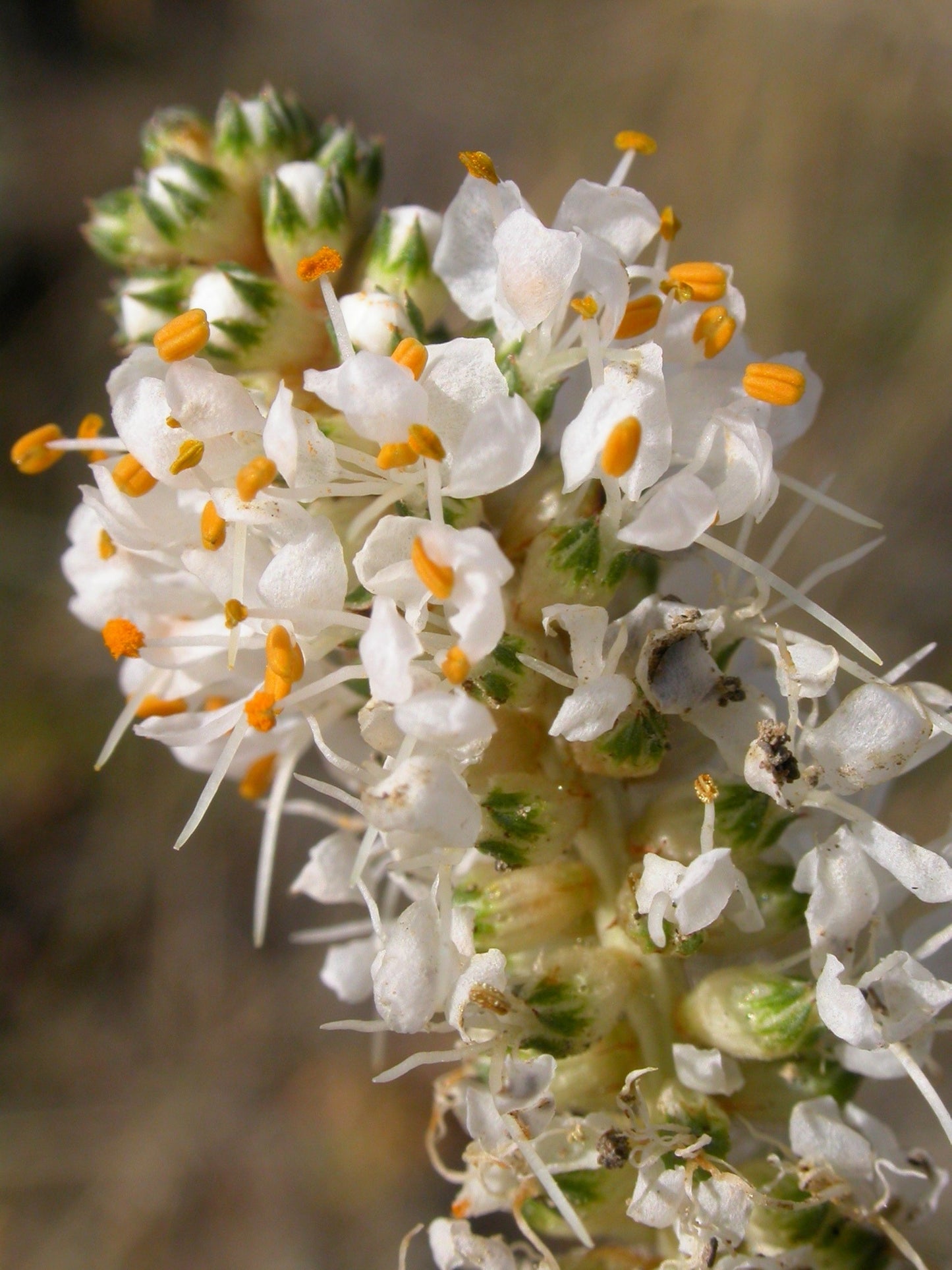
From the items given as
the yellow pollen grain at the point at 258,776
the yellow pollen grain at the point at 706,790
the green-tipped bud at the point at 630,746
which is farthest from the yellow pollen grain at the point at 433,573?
the yellow pollen grain at the point at 258,776

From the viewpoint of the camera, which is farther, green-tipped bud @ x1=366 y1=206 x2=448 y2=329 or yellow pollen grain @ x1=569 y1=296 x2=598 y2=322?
green-tipped bud @ x1=366 y1=206 x2=448 y2=329

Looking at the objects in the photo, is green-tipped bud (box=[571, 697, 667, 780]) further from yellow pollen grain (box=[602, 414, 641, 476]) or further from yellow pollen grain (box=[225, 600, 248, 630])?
yellow pollen grain (box=[225, 600, 248, 630])

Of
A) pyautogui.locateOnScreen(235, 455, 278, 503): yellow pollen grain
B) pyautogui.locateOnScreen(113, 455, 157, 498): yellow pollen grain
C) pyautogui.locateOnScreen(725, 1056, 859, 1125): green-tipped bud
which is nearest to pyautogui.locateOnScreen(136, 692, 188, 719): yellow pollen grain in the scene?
pyautogui.locateOnScreen(113, 455, 157, 498): yellow pollen grain

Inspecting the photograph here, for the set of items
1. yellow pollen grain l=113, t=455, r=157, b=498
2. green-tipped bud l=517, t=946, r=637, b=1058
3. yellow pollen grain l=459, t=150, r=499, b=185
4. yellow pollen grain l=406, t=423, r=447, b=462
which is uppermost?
yellow pollen grain l=459, t=150, r=499, b=185

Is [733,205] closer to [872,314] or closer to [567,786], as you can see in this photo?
[872,314]

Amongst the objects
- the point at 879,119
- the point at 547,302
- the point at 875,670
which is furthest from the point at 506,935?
the point at 879,119

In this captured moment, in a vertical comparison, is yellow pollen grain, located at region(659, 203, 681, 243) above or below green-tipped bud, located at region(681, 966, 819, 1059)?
above
